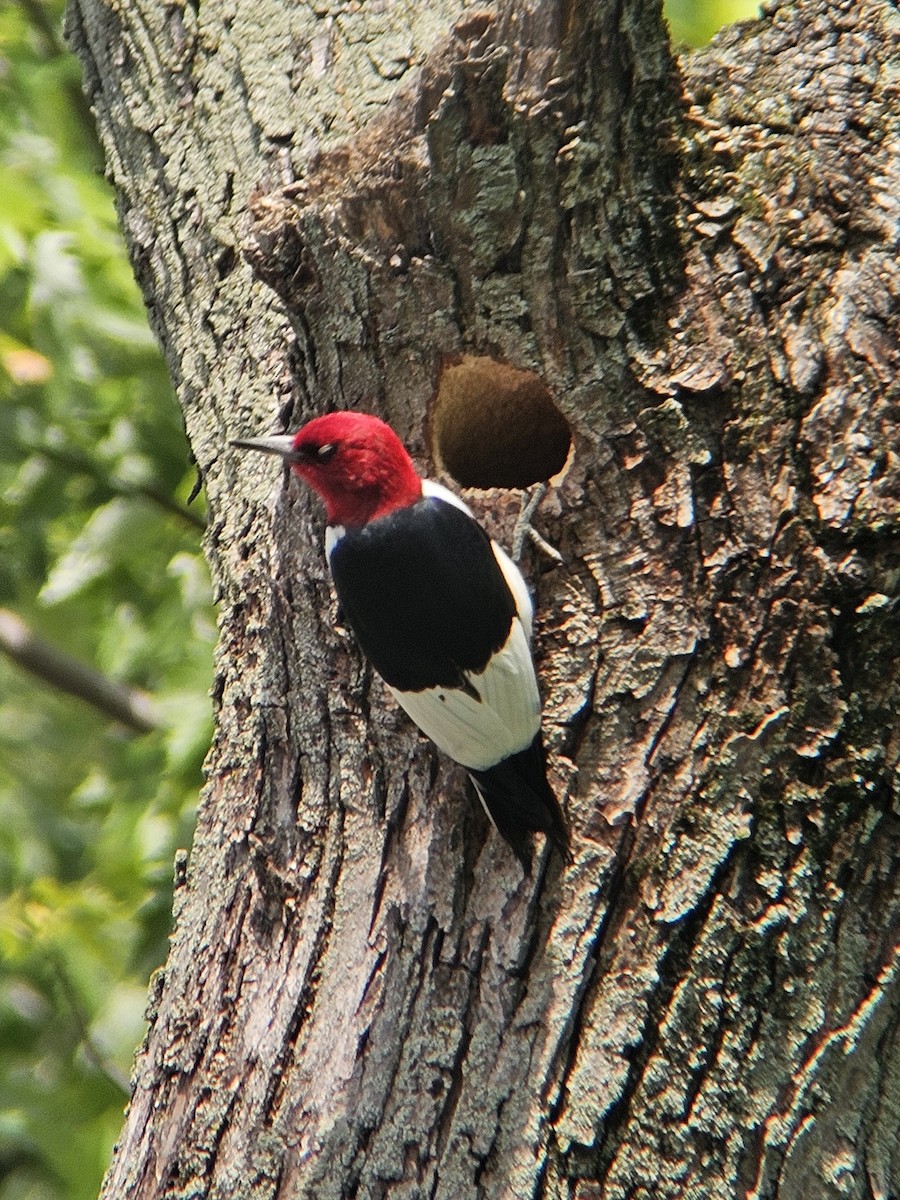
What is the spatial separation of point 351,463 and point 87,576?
173cm

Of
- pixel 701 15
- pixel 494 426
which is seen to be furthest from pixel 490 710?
pixel 701 15

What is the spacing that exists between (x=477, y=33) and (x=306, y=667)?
51.3 inches

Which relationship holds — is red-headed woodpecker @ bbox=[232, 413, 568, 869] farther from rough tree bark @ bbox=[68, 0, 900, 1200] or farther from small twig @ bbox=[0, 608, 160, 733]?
small twig @ bbox=[0, 608, 160, 733]

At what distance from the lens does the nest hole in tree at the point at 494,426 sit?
2.62 m

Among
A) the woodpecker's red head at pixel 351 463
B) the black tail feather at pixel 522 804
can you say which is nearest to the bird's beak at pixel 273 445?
the woodpecker's red head at pixel 351 463

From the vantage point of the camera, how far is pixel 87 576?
391cm

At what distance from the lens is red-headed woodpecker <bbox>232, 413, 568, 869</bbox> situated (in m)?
2.33

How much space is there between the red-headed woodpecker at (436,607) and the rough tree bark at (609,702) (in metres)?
0.08

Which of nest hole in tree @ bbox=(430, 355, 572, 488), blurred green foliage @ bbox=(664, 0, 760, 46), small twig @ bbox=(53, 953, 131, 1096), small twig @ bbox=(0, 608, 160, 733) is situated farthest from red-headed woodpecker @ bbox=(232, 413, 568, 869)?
small twig @ bbox=(0, 608, 160, 733)

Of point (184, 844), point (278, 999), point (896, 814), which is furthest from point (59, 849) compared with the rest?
point (896, 814)

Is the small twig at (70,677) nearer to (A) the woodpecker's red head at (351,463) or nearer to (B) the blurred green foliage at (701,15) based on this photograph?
(A) the woodpecker's red head at (351,463)

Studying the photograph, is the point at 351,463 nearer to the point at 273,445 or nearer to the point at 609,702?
the point at 273,445

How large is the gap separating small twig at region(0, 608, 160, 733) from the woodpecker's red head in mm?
2906

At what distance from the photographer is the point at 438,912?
2363mm
